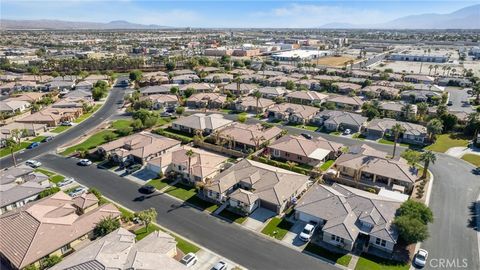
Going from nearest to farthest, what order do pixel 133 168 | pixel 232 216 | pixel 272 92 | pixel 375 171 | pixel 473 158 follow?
pixel 232 216 → pixel 375 171 → pixel 133 168 → pixel 473 158 → pixel 272 92

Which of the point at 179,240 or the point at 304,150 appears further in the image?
the point at 304,150

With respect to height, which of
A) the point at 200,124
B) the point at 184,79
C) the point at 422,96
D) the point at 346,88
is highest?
the point at 184,79

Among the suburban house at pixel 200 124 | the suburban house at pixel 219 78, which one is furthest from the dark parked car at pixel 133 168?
the suburban house at pixel 219 78

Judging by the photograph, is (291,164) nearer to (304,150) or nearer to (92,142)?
(304,150)

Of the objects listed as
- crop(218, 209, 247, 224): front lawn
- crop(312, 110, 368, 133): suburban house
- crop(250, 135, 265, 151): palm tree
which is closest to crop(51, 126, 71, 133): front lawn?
crop(250, 135, 265, 151): palm tree

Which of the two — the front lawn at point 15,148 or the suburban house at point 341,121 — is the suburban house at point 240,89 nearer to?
the suburban house at point 341,121

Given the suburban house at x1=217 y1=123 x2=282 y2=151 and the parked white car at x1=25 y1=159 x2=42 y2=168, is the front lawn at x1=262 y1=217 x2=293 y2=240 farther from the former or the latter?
the parked white car at x1=25 y1=159 x2=42 y2=168

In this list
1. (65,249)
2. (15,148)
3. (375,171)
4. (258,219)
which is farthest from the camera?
(15,148)

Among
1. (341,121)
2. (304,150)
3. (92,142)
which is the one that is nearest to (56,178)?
(92,142)
